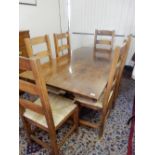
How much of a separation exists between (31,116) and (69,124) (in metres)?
0.66

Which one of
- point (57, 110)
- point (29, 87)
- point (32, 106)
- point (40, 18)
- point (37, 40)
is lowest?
point (57, 110)

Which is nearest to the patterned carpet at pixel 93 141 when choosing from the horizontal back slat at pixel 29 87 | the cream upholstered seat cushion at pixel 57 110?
the cream upholstered seat cushion at pixel 57 110

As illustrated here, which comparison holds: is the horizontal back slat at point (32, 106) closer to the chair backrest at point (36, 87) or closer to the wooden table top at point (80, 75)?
the chair backrest at point (36, 87)

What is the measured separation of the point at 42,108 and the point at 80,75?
→ 55 centimetres

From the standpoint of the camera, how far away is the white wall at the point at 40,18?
2.60m

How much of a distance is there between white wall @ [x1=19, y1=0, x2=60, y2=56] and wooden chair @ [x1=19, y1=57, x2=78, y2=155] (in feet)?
6.10

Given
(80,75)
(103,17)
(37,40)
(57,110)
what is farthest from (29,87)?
(103,17)

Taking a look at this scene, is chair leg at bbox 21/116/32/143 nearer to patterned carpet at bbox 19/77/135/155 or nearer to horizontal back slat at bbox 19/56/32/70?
patterned carpet at bbox 19/77/135/155

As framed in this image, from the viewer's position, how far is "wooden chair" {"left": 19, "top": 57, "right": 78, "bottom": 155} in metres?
0.83

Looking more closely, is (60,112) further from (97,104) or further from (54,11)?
(54,11)

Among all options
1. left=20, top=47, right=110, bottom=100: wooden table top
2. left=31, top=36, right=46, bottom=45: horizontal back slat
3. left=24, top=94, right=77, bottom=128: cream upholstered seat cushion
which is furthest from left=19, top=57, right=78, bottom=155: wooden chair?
left=31, top=36, right=46, bottom=45: horizontal back slat

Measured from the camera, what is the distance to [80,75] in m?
1.42

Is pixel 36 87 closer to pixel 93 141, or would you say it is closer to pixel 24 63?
pixel 24 63
